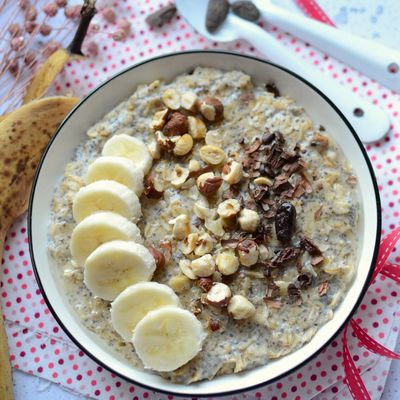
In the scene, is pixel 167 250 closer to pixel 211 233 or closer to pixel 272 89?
pixel 211 233

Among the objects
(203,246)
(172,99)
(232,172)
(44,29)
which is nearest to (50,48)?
(44,29)

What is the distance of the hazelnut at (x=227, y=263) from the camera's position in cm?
203

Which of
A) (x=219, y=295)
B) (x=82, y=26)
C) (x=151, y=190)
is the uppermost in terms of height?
(x=82, y=26)

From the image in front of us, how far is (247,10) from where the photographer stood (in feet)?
7.77

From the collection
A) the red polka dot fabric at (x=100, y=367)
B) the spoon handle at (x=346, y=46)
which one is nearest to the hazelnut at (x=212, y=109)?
the red polka dot fabric at (x=100, y=367)

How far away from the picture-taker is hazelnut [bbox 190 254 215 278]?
203 cm

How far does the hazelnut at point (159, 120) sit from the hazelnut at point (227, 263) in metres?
0.49

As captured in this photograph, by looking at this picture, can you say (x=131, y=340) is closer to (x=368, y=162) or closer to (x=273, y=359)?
(x=273, y=359)

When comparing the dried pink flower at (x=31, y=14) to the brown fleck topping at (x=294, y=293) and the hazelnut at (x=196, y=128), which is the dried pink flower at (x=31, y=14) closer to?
the hazelnut at (x=196, y=128)

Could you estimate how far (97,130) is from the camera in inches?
90.0

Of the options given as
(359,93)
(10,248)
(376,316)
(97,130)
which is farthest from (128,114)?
(376,316)

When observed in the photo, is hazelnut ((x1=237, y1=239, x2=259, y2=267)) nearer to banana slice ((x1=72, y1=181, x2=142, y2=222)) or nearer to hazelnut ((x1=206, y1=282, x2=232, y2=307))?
hazelnut ((x1=206, y1=282, x2=232, y2=307))

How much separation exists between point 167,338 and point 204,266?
25 cm

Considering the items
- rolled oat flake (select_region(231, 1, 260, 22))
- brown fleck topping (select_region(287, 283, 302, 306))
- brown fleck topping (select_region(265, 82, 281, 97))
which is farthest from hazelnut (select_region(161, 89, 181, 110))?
brown fleck topping (select_region(287, 283, 302, 306))
